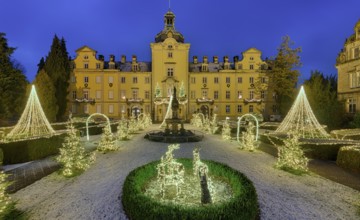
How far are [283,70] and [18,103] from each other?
114 ft

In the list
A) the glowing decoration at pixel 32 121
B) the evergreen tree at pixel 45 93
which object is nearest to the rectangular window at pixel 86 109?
the evergreen tree at pixel 45 93

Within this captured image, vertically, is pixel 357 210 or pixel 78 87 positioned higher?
pixel 78 87

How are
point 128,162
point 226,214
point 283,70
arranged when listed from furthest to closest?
point 283,70 < point 128,162 < point 226,214

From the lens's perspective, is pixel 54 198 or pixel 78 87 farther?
pixel 78 87

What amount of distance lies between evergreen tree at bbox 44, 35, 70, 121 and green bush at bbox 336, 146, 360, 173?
34.5 meters

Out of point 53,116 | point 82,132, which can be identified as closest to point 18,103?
point 53,116

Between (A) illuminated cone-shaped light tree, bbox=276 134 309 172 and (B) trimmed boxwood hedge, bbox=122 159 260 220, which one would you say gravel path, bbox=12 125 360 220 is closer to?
(A) illuminated cone-shaped light tree, bbox=276 134 309 172

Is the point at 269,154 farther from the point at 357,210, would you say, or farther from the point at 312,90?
the point at 312,90

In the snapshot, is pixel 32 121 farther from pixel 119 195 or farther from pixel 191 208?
pixel 191 208

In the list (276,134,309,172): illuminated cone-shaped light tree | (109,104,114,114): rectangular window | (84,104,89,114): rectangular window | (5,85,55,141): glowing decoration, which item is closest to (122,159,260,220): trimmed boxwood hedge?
(276,134,309,172): illuminated cone-shaped light tree

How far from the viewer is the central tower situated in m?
41.2

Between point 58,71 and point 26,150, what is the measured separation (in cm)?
2468

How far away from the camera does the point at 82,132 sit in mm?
21609

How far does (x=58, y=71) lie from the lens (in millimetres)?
32906
